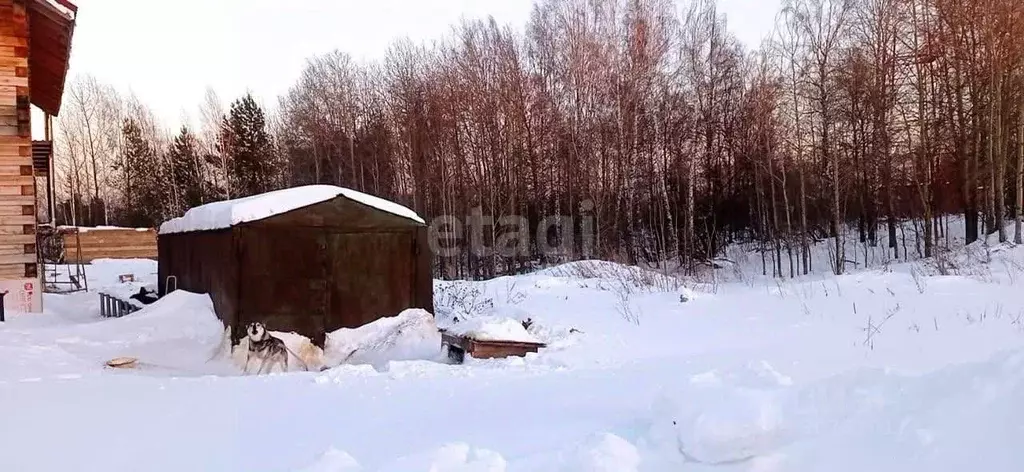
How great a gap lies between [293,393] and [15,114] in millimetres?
9085

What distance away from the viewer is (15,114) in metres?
11.9

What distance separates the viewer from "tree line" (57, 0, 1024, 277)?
20641 millimetres

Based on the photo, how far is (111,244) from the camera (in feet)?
97.8

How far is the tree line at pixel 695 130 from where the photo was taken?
20.6 metres

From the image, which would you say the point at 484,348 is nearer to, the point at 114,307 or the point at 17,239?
the point at 17,239

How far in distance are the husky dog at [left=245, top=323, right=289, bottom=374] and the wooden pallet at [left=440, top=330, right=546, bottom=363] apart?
2.05m

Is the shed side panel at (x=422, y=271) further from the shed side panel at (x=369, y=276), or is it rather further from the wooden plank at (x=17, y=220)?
the wooden plank at (x=17, y=220)

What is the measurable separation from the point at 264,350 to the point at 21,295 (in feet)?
19.8

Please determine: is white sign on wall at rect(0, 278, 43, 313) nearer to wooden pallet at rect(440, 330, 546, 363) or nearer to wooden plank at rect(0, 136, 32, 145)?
wooden plank at rect(0, 136, 32, 145)

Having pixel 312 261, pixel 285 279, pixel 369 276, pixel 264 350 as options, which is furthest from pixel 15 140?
pixel 369 276

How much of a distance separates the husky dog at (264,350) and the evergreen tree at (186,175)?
107 ft

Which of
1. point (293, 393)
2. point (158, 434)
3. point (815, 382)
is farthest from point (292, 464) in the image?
point (815, 382)

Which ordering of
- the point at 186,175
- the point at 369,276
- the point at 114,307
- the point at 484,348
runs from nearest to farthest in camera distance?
the point at 484,348, the point at 369,276, the point at 114,307, the point at 186,175

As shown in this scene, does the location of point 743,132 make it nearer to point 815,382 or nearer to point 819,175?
point 819,175
